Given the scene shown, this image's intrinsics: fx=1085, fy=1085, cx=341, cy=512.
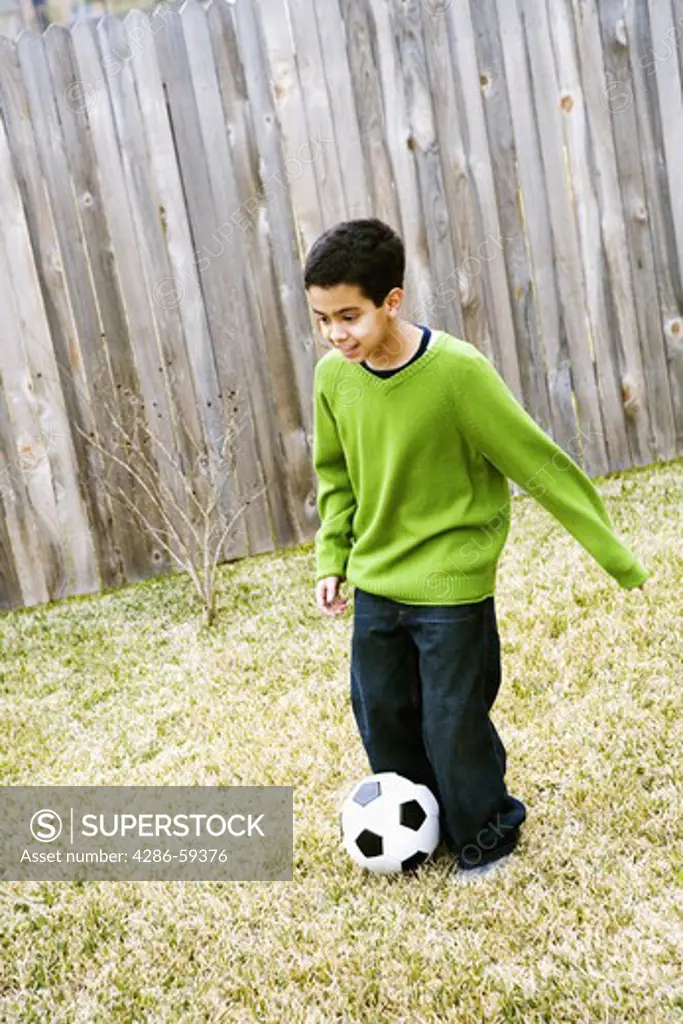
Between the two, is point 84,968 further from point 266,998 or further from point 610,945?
point 610,945

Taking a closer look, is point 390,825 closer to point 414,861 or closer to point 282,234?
point 414,861

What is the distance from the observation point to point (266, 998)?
223 cm

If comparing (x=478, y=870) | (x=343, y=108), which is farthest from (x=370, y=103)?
(x=478, y=870)

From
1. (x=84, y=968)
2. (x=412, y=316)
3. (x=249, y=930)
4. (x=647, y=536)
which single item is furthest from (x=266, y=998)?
(x=412, y=316)

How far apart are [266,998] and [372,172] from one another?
394 cm

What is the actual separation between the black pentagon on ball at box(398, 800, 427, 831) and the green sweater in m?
0.51

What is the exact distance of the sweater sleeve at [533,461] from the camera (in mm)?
2377

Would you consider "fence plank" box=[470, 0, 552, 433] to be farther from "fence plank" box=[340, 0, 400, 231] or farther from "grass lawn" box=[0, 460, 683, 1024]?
"grass lawn" box=[0, 460, 683, 1024]

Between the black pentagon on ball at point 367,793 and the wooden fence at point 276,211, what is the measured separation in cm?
267

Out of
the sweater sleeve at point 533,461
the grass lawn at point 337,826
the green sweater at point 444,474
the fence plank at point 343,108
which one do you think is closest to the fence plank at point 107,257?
the fence plank at point 343,108

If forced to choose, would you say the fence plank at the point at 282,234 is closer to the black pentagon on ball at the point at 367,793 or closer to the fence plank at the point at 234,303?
the fence plank at the point at 234,303

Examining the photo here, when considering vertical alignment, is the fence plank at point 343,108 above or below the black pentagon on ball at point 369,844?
above

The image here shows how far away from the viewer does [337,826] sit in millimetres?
2838

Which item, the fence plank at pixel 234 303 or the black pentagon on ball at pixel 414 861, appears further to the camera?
the fence plank at pixel 234 303
